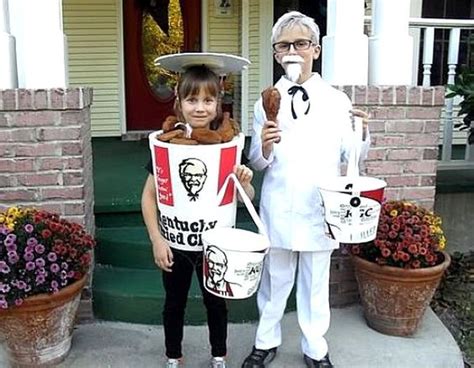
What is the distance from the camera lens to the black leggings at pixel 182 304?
7.52ft

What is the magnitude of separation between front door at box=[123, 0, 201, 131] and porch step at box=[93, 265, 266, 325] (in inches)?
126

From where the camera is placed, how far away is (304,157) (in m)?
2.26

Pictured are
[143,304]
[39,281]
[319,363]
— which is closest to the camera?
[39,281]

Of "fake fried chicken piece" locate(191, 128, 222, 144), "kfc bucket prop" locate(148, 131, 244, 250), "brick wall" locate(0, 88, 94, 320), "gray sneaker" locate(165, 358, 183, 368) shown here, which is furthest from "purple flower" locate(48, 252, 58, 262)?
"fake fried chicken piece" locate(191, 128, 222, 144)

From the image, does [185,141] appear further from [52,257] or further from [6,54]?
[6,54]

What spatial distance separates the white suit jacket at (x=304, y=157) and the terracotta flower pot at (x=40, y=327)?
0.94 metres

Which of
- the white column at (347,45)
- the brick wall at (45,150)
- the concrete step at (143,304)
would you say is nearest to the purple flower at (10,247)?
the brick wall at (45,150)

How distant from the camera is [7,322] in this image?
2.42 metres

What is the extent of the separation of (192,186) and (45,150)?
938 millimetres

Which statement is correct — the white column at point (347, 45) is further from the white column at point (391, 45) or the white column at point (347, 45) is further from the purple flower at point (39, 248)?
the purple flower at point (39, 248)

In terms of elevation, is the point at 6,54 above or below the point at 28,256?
above

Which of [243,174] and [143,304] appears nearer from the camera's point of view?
[243,174]

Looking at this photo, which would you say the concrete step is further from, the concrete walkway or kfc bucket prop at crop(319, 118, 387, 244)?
kfc bucket prop at crop(319, 118, 387, 244)

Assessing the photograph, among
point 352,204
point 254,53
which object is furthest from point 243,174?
point 254,53
